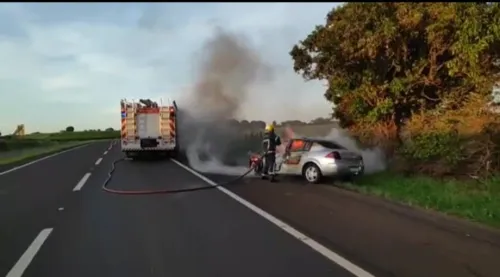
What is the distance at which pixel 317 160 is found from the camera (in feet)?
49.7

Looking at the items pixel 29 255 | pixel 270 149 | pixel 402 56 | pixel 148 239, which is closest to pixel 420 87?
pixel 402 56

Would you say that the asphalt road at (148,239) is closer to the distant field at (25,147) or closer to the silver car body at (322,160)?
the silver car body at (322,160)

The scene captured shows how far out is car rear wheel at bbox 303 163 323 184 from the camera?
50.0 ft

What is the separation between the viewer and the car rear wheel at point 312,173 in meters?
15.3

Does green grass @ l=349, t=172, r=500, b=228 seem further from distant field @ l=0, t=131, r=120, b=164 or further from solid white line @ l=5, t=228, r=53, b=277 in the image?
distant field @ l=0, t=131, r=120, b=164

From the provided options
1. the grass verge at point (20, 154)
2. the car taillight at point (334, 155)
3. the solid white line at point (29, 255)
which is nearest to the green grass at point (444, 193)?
the car taillight at point (334, 155)

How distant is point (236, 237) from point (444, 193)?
5.99 m

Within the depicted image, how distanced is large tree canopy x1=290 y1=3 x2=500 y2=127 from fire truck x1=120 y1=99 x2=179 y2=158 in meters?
11.5

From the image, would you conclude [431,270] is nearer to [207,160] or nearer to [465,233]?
[465,233]

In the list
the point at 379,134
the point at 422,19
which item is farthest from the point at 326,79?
the point at 422,19

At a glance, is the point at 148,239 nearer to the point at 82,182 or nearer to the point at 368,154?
the point at 82,182

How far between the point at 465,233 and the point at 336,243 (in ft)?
6.86

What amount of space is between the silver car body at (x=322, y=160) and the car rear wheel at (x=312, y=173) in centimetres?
5

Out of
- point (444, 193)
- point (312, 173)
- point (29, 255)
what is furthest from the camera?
point (312, 173)
